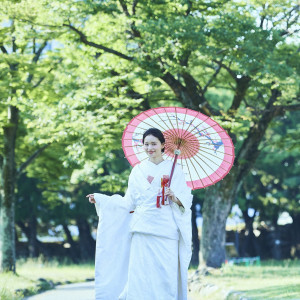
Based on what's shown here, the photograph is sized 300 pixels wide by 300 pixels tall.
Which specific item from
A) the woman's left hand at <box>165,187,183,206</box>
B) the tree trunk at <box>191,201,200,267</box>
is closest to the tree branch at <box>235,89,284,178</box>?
the woman's left hand at <box>165,187,183,206</box>

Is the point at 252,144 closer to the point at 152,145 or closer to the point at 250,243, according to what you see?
the point at 152,145

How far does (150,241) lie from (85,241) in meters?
28.2

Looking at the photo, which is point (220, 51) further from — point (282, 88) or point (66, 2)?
point (66, 2)

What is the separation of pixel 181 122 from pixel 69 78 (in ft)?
30.1

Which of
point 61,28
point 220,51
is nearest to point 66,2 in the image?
point 61,28

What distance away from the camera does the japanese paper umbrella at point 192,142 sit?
685 centimetres

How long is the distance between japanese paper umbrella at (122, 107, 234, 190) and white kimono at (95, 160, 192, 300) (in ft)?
2.53

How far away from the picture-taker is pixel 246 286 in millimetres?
10141

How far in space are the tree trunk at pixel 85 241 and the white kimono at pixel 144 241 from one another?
27118 millimetres

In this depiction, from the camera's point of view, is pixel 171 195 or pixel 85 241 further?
pixel 85 241

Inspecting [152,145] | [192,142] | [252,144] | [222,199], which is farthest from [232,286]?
[252,144]

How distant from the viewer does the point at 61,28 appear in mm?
13742

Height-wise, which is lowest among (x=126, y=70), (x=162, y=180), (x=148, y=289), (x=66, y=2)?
(x=148, y=289)

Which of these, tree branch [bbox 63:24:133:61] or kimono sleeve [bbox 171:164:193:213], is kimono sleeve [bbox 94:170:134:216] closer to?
kimono sleeve [bbox 171:164:193:213]
